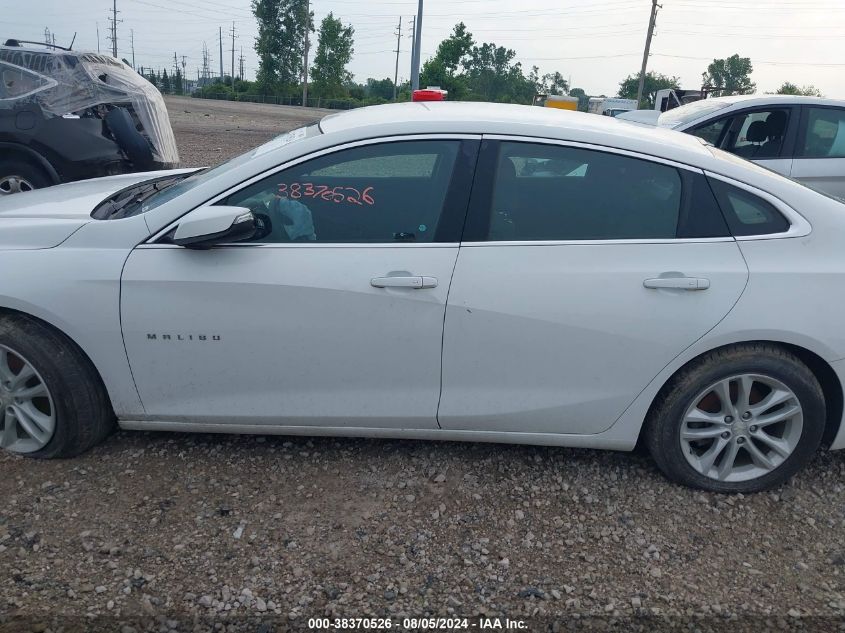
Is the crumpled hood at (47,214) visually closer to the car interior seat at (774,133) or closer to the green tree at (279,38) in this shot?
the car interior seat at (774,133)

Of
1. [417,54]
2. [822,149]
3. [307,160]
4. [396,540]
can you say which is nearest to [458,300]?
[307,160]

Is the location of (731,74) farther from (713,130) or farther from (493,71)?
(713,130)

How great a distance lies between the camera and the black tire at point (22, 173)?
21.8 feet

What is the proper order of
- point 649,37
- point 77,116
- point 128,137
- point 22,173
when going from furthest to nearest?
point 649,37, point 128,137, point 77,116, point 22,173

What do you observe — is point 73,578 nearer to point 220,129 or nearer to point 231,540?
point 231,540

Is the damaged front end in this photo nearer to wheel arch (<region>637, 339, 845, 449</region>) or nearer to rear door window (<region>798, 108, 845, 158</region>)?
wheel arch (<region>637, 339, 845, 449</region>)

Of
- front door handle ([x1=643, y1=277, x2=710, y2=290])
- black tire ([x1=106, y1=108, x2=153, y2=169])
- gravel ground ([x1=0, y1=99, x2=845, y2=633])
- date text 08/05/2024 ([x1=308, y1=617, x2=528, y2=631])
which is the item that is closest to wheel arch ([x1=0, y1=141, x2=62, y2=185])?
black tire ([x1=106, y1=108, x2=153, y2=169])

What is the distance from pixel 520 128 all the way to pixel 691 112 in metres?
5.78

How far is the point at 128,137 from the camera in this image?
7.13 m

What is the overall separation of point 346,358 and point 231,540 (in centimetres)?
83

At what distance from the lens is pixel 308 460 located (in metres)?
3.23

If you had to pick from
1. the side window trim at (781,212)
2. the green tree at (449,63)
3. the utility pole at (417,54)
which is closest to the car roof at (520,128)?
the side window trim at (781,212)

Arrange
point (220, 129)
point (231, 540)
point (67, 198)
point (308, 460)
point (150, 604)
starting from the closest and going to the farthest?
point (150, 604) → point (231, 540) → point (308, 460) → point (67, 198) → point (220, 129)

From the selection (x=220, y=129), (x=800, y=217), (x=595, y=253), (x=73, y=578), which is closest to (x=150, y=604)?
(x=73, y=578)
